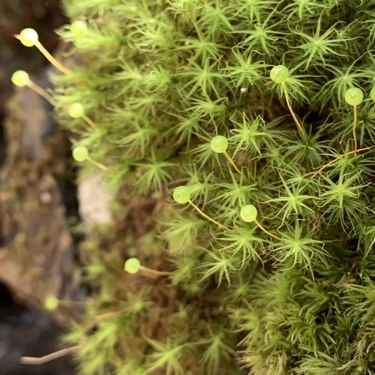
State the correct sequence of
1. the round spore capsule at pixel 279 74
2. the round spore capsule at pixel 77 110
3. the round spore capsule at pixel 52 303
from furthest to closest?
1. the round spore capsule at pixel 52 303
2. the round spore capsule at pixel 77 110
3. the round spore capsule at pixel 279 74

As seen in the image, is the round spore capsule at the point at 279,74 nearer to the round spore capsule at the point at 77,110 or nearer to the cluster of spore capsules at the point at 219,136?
the cluster of spore capsules at the point at 219,136

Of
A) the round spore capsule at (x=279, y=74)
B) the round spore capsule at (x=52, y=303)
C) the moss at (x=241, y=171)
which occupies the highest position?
the round spore capsule at (x=279, y=74)

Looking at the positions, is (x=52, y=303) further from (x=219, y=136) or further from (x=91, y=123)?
(x=219, y=136)

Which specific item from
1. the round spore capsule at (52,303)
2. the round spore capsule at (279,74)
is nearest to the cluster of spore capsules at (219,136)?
the round spore capsule at (279,74)

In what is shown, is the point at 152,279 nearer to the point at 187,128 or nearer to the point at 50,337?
the point at 187,128

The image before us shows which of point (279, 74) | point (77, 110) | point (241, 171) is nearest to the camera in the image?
point (279, 74)

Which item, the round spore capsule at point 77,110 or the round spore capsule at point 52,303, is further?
the round spore capsule at point 52,303

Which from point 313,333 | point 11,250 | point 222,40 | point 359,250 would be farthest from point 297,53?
point 11,250

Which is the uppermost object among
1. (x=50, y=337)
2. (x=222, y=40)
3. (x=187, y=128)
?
(x=222, y=40)

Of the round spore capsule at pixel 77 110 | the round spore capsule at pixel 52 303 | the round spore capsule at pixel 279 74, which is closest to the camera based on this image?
the round spore capsule at pixel 279 74

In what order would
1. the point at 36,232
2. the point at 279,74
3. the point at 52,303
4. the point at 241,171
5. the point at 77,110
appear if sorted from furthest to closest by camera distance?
1. the point at 36,232
2. the point at 52,303
3. the point at 77,110
4. the point at 241,171
5. the point at 279,74

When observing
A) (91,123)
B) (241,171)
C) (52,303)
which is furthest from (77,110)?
(52,303)
